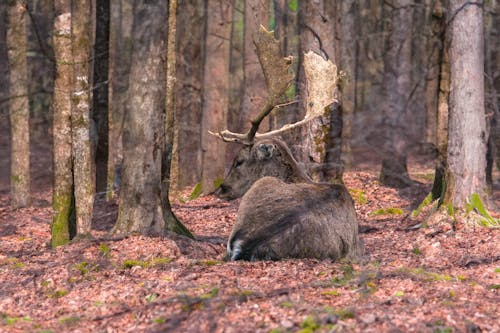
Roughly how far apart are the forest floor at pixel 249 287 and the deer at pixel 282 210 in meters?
0.29

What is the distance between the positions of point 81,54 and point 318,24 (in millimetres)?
5909

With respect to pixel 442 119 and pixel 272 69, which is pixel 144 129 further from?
pixel 442 119

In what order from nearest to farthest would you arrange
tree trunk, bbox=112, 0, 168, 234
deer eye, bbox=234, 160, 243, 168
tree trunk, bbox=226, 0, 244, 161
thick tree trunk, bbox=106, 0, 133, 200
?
tree trunk, bbox=112, 0, 168, 234 → deer eye, bbox=234, 160, 243, 168 → thick tree trunk, bbox=106, 0, 133, 200 → tree trunk, bbox=226, 0, 244, 161

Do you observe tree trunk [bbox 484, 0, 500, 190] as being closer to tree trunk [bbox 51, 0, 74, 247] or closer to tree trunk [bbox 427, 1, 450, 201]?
tree trunk [bbox 427, 1, 450, 201]

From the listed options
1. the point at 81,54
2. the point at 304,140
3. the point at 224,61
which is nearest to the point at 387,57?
the point at 224,61

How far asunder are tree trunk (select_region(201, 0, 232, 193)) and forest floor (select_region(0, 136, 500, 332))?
20.5 ft

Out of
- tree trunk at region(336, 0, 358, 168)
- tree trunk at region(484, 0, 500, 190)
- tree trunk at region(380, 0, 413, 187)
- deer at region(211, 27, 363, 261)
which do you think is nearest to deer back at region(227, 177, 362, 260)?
deer at region(211, 27, 363, 261)

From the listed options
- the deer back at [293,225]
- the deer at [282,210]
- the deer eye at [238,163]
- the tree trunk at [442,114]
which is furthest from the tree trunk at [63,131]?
the tree trunk at [442,114]

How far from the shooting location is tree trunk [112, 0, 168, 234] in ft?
36.7

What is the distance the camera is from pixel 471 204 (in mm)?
12641

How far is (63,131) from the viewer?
12.2 meters

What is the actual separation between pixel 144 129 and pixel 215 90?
8.82 meters

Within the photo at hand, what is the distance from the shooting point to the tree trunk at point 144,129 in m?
11.2

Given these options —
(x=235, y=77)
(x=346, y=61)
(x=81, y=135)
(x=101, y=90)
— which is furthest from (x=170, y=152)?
(x=235, y=77)
